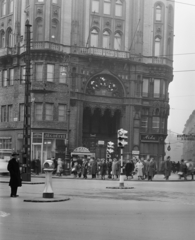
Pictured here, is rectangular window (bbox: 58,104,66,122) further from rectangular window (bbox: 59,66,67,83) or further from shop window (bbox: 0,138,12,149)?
shop window (bbox: 0,138,12,149)

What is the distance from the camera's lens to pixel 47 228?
11.4m

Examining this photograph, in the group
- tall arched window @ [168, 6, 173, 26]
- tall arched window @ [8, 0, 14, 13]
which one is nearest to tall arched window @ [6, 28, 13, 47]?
tall arched window @ [8, 0, 14, 13]

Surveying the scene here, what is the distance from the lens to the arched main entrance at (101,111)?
62362mm

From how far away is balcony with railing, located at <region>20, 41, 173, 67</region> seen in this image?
2341 inches

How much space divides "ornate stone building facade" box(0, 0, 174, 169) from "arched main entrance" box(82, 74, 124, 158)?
11 centimetres

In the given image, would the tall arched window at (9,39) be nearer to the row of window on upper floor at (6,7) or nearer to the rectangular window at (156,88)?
the row of window on upper floor at (6,7)

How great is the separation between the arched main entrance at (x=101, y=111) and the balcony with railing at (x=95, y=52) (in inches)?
99.3

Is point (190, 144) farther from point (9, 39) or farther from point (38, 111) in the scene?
point (38, 111)

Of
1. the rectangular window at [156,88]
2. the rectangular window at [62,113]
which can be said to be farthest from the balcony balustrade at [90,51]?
the rectangular window at [62,113]

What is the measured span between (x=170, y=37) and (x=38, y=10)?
16.2 meters

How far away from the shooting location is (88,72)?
202 ft

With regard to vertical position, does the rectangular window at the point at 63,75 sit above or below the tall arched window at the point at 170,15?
below

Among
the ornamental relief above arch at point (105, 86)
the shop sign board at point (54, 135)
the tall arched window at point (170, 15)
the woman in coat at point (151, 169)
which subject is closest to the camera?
the woman in coat at point (151, 169)

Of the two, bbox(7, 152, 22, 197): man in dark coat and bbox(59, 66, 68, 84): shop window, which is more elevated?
bbox(59, 66, 68, 84): shop window
